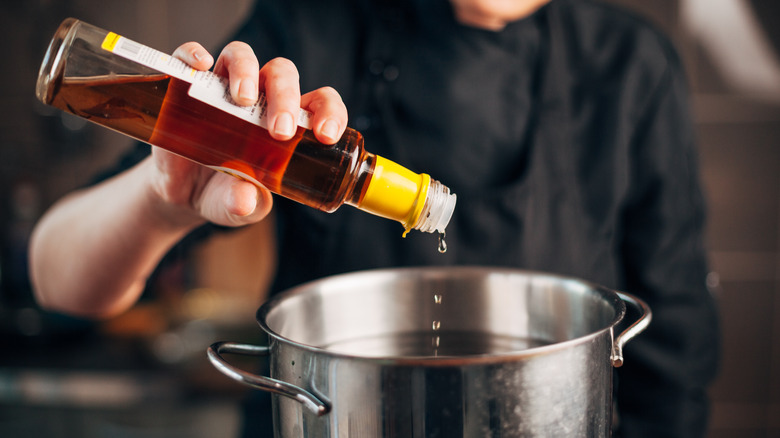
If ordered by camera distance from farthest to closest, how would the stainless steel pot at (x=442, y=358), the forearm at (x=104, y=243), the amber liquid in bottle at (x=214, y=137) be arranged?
the forearm at (x=104, y=243) → the amber liquid in bottle at (x=214, y=137) → the stainless steel pot at (x=442, y=358)

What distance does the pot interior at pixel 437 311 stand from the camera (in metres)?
0.56

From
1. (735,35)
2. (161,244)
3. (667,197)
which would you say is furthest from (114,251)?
(735,35)

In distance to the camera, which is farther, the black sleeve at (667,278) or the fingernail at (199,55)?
the black sleeve at (667,278)

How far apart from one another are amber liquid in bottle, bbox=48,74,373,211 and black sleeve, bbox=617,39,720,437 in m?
0.63

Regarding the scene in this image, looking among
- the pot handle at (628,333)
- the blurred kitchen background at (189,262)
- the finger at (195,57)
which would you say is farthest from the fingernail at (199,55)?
the blurred kitchen background at (189,262)

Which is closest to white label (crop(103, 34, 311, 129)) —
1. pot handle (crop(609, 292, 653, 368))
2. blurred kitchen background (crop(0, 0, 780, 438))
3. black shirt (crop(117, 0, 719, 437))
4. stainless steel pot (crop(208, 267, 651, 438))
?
stainless steel pot (crop(208, 267, 651, 438))

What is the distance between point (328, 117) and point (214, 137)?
0.31ft

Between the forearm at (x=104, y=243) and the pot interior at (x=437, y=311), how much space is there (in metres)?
0.21

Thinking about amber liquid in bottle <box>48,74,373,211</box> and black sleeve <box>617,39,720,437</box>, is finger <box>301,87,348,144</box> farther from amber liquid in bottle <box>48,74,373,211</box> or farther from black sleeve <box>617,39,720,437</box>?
black sleeve <box>617,39,720,437</box>

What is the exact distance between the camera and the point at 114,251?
0.73m

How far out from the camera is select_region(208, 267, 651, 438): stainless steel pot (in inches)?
15.2

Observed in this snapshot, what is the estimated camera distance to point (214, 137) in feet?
1.64

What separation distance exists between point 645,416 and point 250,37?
32.4 inches

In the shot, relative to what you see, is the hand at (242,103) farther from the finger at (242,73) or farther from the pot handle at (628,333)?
the pot handle at (628,333)
